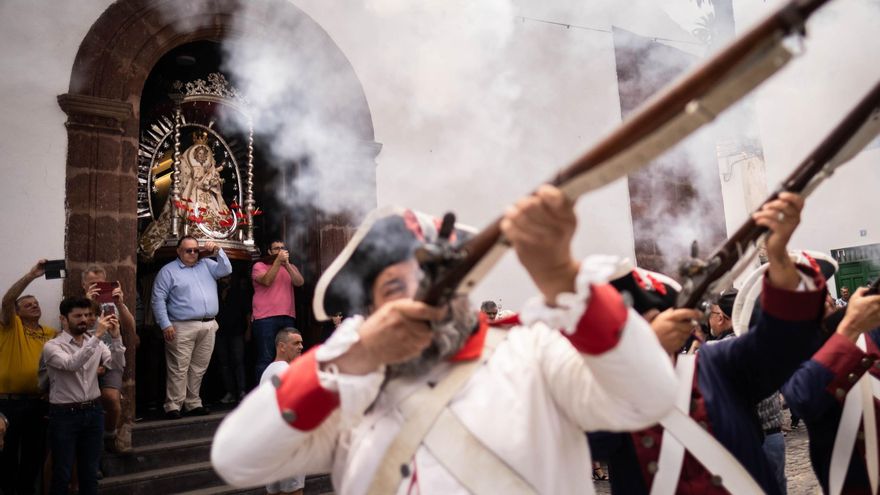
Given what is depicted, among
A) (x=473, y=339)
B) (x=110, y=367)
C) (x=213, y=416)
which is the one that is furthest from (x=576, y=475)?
(x=213, y=416)

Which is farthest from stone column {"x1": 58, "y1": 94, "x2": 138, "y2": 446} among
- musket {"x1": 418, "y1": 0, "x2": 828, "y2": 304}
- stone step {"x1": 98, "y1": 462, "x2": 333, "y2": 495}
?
musket {"x1": 418, "y1": 0, "x2": 828, "y2": 304}

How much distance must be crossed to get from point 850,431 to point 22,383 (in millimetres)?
5063

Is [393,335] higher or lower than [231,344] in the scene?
higher

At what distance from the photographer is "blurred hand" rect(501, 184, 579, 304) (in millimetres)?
1108

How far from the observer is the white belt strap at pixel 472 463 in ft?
4.73

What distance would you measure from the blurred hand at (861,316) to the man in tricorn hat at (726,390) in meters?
0.35

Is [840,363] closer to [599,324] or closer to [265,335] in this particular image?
[599,324]

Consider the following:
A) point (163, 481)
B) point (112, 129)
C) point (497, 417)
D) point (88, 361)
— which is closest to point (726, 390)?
point (497, 417)

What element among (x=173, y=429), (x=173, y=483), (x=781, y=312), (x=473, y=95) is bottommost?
(x=173, y=483)

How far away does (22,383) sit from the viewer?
479cm

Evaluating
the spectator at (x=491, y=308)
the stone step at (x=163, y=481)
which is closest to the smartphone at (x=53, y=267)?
the stone step at (x=163, y=481)

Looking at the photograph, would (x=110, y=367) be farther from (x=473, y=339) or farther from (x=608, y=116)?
(x=608, y=116)

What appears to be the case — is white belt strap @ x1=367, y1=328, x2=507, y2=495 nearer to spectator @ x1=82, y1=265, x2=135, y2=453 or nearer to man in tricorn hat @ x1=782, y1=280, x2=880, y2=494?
man in tricorn hat @ x1=782, y1=280, x2=880, y2=494

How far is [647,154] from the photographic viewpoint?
1010mm
